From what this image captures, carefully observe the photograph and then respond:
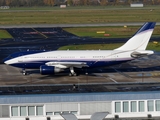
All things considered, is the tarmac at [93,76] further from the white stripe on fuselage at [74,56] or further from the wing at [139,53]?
the wing at [139,53]

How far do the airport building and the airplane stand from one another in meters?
27.9

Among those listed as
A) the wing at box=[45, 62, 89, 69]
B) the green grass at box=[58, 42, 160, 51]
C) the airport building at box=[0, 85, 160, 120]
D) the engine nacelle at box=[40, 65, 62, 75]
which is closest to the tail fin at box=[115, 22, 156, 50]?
the wing at box=[45, 62, 89, 69]

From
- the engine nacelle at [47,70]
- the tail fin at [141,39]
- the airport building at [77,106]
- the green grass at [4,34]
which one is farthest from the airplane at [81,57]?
the green grass at [4,34]

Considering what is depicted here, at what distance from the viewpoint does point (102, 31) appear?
155250 millimetres

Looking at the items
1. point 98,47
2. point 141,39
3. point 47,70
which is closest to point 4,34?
point 98,47

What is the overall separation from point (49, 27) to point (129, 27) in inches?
1132

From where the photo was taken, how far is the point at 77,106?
5216 centimetres

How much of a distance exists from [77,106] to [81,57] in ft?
97.0

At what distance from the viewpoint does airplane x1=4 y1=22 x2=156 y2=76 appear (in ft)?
264

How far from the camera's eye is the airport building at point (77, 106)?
51.8 metres

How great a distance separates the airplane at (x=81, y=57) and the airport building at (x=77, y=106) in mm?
27912

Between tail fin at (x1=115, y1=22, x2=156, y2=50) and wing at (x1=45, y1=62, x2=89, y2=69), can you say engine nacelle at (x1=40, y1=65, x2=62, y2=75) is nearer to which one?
wing at (x1=45, y1=62, x2=89, y2=69)

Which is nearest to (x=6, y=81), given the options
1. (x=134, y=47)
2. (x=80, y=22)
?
(x=134, y=47)

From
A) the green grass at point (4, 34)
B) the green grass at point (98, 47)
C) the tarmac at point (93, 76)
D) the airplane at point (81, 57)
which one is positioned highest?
the airplane at point (81, 57)
